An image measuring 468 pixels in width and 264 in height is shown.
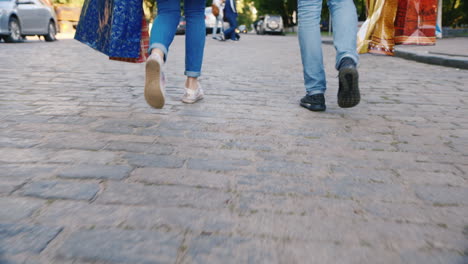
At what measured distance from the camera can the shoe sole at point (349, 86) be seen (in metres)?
3.00

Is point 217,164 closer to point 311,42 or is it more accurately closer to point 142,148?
point 142,148

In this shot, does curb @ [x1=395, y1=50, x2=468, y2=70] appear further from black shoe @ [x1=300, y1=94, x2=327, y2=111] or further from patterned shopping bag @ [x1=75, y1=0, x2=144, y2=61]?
patterned shopping bag @ [x1=75, y1=0, x2=144, y2=61]

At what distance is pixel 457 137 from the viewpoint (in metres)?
2.74

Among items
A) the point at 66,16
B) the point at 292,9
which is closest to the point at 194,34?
the point at 66,16

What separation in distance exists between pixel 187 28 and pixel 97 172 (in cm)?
183

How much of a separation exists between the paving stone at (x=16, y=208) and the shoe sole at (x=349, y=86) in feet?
6.76

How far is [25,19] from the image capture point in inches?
488

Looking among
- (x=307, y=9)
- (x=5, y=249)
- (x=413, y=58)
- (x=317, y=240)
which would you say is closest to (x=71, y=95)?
(x=307, y=9)

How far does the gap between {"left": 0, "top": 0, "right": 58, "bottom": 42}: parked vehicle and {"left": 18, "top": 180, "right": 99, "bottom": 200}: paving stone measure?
10.6m

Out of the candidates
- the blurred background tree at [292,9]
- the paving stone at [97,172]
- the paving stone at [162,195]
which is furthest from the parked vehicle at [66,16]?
the paving stone at [162,195]

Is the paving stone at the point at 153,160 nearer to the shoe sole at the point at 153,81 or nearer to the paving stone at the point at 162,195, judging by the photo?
the paving stone at the point at 162,195

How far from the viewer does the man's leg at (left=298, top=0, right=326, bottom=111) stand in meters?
3.40

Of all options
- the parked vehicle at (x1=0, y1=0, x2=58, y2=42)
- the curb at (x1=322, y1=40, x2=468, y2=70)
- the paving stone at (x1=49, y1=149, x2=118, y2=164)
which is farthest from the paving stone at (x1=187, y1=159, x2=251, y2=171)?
the parked vehicle at (x1=0, y1=0, x2=58, y2=42)

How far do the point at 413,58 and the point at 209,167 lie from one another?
693 centimetres
